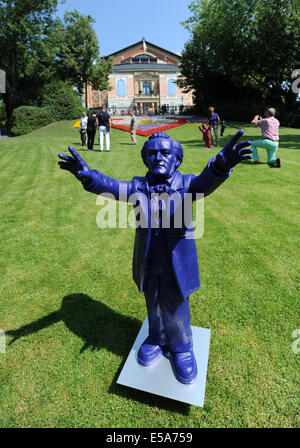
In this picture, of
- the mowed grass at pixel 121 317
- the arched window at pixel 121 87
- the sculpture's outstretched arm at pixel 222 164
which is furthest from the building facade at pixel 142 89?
the sculpture's outstretched arm at pixel 222 164

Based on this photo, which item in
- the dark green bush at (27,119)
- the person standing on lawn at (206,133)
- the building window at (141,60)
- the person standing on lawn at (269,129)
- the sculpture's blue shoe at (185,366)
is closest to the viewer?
the sculpture's blue shoe at (185,366)

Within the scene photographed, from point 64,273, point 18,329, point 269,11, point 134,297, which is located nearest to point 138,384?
point 134,297

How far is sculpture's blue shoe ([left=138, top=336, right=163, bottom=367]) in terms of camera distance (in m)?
2.65

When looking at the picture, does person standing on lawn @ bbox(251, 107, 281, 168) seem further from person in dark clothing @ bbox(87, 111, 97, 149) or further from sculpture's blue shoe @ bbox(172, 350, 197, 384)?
sculpture's blue shoe @ bbox(172, 350, 197, 384)

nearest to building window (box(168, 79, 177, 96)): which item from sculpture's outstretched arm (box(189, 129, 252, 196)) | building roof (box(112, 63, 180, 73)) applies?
building roof (box(112, 63, 180, 73))

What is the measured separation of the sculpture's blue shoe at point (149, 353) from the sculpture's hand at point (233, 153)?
6.45ft

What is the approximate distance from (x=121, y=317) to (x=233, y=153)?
2712 mm

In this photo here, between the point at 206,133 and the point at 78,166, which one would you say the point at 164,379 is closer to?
the point at 78,166

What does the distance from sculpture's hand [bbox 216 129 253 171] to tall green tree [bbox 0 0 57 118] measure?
31.5 meters

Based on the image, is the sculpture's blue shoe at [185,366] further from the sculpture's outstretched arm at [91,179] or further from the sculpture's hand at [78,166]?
the sculpture's hand at [78,166]

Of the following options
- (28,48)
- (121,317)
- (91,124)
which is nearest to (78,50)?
(28,48)

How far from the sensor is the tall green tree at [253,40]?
2161 cm

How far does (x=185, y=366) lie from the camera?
8.25ft

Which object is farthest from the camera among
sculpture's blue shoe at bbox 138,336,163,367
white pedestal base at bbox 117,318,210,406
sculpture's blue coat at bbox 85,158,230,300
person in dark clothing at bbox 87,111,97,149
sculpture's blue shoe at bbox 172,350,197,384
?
person in dark clothing at bbox 87,111,97,149
